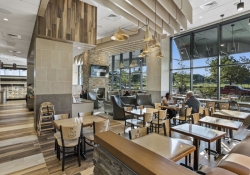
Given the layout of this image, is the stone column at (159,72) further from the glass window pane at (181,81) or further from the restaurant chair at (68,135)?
the restaurant chair at (68,135)

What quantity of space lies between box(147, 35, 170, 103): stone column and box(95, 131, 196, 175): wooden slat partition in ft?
22.6

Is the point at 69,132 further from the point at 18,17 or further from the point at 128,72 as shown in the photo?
the point at 128,72

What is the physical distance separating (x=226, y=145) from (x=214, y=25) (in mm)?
5332

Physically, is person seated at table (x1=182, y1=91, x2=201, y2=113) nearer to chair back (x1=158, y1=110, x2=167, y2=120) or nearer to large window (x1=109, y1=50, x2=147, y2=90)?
chair back (x1=158, y1=110, x2=167, y2=120)

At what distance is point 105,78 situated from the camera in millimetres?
10680

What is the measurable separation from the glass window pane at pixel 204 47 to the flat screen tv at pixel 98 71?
607 centimetres

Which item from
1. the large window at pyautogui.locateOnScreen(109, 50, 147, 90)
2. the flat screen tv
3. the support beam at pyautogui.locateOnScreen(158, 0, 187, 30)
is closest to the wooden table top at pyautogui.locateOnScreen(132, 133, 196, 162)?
the support beam at pyautogui.locateOnScreen(158, 0, 187, 30)

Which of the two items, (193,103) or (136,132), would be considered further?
(193,103)

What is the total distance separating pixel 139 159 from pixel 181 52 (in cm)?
782

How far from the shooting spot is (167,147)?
1.68 metres

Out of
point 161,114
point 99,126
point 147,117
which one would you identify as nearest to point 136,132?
point 99,126

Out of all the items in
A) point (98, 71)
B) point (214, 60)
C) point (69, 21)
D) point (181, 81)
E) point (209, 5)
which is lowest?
point (181, 81)

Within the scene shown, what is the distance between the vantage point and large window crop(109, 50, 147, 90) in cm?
1027

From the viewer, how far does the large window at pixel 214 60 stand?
5.75 metres
